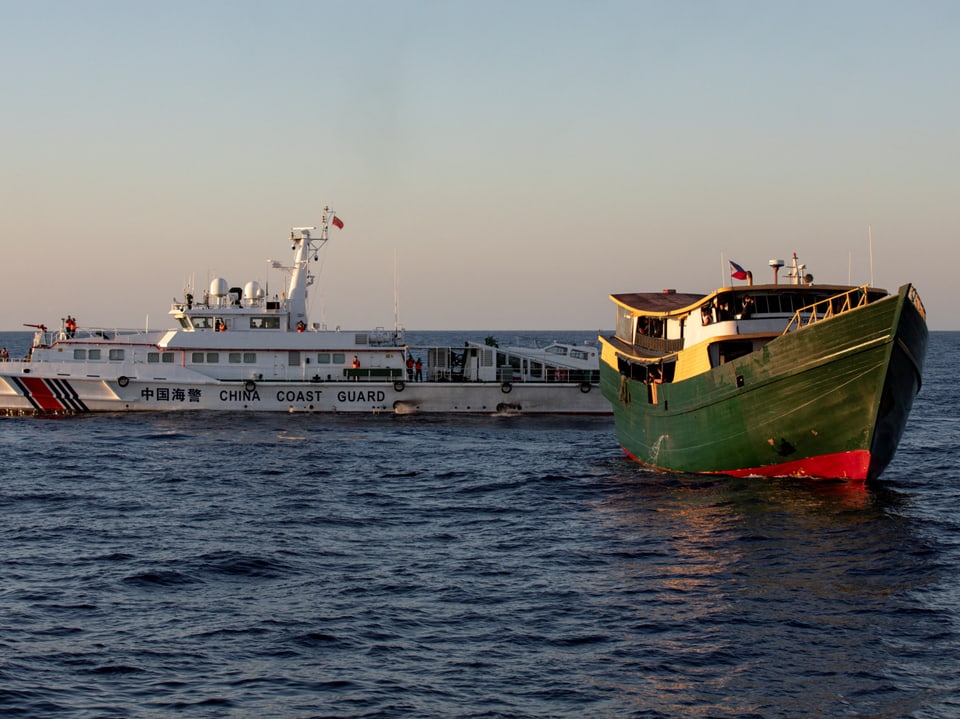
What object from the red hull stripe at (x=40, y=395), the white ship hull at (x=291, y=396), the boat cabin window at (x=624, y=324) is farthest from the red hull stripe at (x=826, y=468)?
the red hull stripe at (x=40, y=395)

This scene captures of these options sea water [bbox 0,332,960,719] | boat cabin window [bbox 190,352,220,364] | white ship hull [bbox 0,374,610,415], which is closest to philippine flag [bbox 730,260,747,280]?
sea water [bbox 0,332,960,719]

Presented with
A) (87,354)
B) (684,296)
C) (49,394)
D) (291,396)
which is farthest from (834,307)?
(49,394)

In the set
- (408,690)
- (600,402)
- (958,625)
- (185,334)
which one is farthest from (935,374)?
(408,690)

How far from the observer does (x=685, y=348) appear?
36.7 metres

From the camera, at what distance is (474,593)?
70.8 ft

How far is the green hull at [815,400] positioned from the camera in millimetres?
29391

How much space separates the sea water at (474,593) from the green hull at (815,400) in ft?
3.31

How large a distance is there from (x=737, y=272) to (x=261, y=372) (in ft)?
104

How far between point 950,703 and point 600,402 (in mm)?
44249

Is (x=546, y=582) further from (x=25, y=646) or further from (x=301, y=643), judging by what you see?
(x=25, y=646)

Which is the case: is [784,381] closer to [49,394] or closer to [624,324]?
[624,324]

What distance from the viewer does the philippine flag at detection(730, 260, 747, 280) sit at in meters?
36.5

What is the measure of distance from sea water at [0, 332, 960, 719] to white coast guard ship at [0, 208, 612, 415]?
1899 centimetres

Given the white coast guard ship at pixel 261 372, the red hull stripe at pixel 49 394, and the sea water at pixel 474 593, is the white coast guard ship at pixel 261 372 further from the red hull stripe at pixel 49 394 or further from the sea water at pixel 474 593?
the sea water at pixel 474 593
